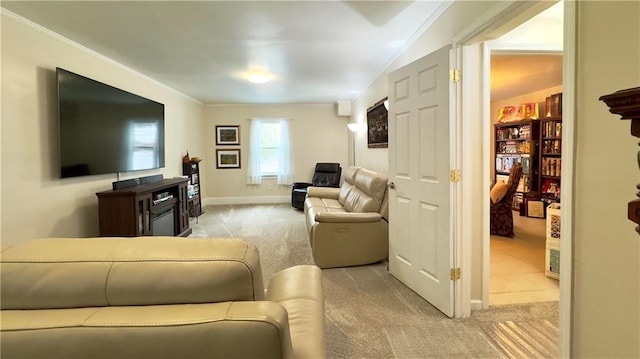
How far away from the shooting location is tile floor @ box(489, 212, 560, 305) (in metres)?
2.71

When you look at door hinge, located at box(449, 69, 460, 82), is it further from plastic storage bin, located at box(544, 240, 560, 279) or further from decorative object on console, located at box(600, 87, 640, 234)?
plastic storage bin, located at box(544, 240, 560, 279)

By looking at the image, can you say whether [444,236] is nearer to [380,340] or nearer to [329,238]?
[380,340]

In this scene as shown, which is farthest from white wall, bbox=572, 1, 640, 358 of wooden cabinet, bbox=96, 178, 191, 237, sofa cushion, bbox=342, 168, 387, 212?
wooden cabinet, bbox=96, 178, 191, 237

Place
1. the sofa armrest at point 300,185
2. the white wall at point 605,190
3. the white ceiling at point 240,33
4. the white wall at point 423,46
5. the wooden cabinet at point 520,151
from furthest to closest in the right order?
the sofa armrest at point 300,185 → the wooden cabinet at point 520,151 → the white ceiling at point 240,33 → the white wall at point 423,46 → the white wall at point 605,190

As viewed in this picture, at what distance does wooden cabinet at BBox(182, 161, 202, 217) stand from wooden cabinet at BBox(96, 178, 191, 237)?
5.03ft

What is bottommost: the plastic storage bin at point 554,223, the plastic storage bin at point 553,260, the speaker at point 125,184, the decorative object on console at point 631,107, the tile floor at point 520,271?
the tile floor at point 520,271

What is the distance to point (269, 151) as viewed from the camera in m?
7.91

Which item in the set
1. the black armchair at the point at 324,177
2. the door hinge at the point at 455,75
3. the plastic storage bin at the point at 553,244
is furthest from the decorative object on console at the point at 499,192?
the black armchair at the point at 324,177

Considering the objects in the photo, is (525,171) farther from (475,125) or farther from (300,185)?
(475,125)

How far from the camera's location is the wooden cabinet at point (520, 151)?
5.91 metres

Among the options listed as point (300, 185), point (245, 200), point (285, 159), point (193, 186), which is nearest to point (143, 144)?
point (193, 186)

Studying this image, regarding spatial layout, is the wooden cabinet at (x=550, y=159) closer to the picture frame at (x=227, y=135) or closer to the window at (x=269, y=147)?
the window at (x=269, y=147)

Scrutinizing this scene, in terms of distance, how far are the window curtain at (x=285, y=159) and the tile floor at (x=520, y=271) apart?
4628 millimetres

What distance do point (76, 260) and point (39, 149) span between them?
2.87 metres
